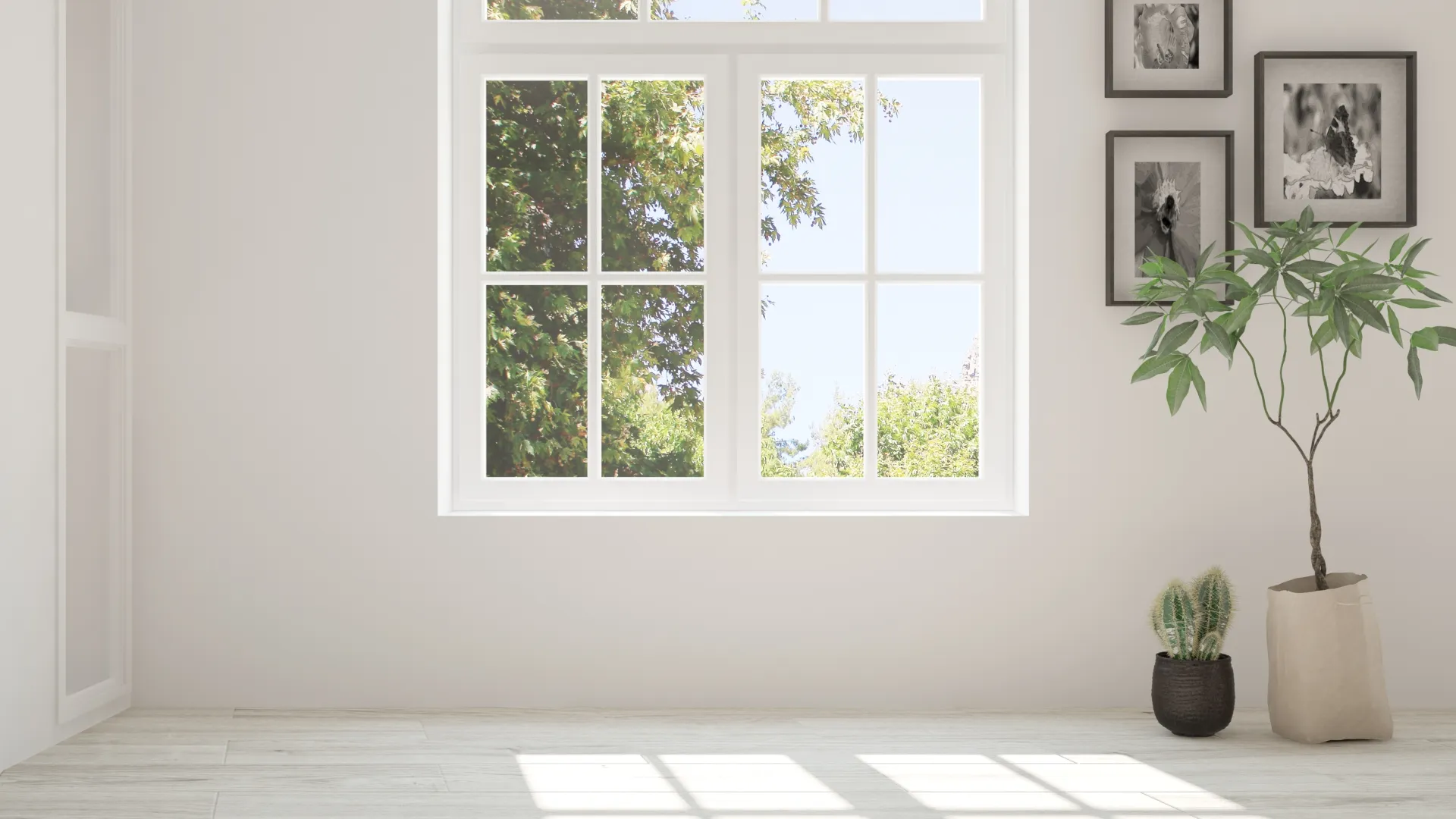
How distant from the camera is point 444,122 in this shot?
3049mm

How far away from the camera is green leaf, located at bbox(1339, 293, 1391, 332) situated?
8.10ft

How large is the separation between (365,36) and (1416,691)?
353 centimetres

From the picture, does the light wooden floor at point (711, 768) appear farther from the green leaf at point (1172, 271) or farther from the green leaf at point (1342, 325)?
the green leaf at point (1172, 271)

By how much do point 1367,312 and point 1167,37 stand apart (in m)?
1.00

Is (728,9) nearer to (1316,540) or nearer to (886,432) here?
(886,432)

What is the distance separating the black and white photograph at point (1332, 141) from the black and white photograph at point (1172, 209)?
0.27 metres

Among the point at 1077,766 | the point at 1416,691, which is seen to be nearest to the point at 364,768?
the point at 1077,766

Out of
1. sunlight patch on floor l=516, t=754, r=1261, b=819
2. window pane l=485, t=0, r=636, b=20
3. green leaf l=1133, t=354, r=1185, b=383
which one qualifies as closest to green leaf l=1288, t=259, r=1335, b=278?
green leaf l=1133, t=354, r=1185, b=383

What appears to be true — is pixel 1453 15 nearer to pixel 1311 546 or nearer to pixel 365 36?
pixel 1311 546

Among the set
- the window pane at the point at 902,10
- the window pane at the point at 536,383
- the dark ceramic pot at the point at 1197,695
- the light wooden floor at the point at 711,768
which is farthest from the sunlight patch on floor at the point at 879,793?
the window pane at the point at 902,10

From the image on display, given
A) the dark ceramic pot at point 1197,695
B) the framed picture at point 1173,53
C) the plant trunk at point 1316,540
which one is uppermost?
the framed picture at point 1173,53

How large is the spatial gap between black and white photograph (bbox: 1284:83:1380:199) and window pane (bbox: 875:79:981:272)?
0.87 metres

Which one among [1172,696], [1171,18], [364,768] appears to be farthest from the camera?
[1171,18]

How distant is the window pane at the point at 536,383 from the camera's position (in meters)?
3.17
